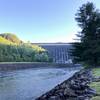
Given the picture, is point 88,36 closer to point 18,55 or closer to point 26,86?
point 26,86

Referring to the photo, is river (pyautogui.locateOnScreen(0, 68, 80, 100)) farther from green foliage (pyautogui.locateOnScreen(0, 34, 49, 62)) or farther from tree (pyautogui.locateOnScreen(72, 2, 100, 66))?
green foliage (pyautogui.locateOnScreen(0, 34, 49, 62))

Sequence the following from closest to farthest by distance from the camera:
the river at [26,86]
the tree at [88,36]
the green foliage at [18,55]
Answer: the river at [26,86], the tree at [88,36], the green foliage at [18,55]

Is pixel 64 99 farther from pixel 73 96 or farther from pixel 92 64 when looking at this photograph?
pixel 92 64

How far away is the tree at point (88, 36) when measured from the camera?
53.2m

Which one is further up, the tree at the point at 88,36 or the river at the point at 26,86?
the tree at the point at 88,36

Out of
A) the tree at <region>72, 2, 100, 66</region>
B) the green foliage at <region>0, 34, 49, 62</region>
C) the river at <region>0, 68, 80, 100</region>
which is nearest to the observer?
the river at <region>0, 68, 80, 100</region>

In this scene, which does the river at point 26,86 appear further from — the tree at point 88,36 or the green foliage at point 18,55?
the green foliage at point 18,55

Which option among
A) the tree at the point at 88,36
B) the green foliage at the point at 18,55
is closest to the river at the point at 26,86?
the tree at the point at 88,36

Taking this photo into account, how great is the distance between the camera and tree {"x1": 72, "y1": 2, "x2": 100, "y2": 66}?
53.2 meters

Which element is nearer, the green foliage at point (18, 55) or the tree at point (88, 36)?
Result: the tree at point (88, 36)

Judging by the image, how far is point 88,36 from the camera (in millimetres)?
54594

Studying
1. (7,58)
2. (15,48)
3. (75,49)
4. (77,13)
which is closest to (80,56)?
(75,49)

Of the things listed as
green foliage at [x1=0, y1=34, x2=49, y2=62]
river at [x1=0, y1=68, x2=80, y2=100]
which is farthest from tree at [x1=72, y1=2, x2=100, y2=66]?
green foliage at [x1=0, y1=34, x2=49, y2=62]

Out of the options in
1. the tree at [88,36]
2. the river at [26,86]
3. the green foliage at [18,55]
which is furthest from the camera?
the green foliage at [18,55]
